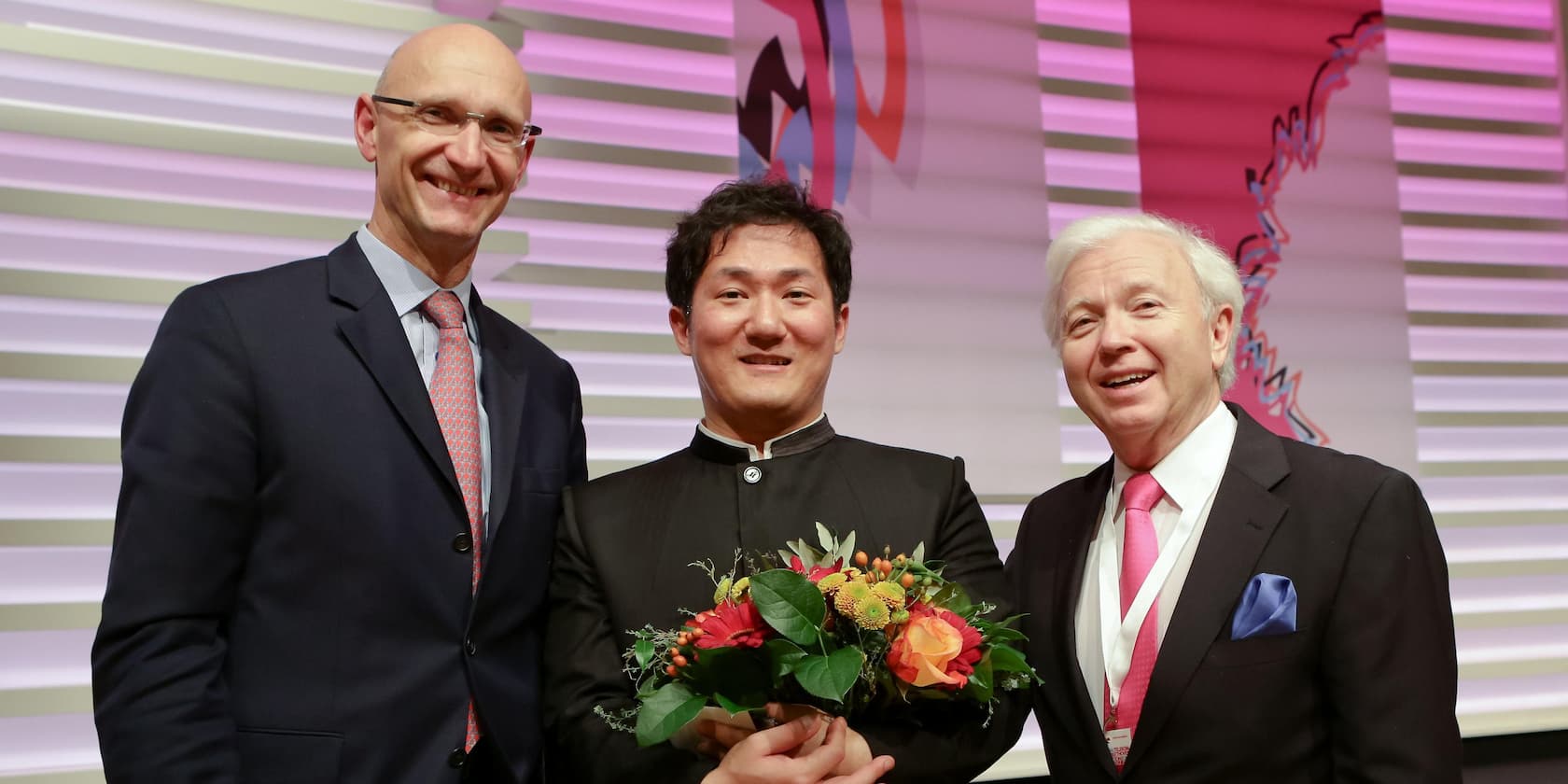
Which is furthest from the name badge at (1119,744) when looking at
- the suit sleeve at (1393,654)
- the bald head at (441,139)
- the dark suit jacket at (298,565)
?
the bald head at (441,139)

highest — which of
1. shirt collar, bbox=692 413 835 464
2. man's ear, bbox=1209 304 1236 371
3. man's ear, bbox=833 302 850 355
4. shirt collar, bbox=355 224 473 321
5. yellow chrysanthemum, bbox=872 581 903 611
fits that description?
shirt collar, bbox=355 224 473 321

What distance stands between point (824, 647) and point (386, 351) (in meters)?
0.87

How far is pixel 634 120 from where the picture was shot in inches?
126

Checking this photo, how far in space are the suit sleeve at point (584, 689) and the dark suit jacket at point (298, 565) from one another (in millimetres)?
66

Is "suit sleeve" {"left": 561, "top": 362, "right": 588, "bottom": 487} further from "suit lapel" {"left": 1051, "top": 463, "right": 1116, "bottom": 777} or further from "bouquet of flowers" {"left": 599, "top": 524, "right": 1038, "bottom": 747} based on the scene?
"suit lapel" {"left": 1051, "top": 463, "right": 1116, "bottom": 777}

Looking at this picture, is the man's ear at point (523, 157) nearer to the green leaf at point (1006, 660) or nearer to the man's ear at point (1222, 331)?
the green leaf at point (1006, 660)

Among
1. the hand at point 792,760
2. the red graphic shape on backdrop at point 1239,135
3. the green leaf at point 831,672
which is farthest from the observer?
the red graphic shape on backdrop at point 1239,135

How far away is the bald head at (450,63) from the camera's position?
6.63ft

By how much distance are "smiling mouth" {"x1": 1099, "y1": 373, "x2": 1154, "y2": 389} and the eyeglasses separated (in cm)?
110

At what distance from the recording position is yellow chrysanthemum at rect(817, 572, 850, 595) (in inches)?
64.3

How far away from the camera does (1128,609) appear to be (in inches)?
80.6

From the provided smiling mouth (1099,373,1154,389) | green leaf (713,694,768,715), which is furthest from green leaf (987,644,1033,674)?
smiling mouth (1099,373,1154,389)

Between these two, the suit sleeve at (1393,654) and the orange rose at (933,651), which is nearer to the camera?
the orange rose at (933,651)

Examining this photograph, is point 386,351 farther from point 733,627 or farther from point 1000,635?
point 1000,635
